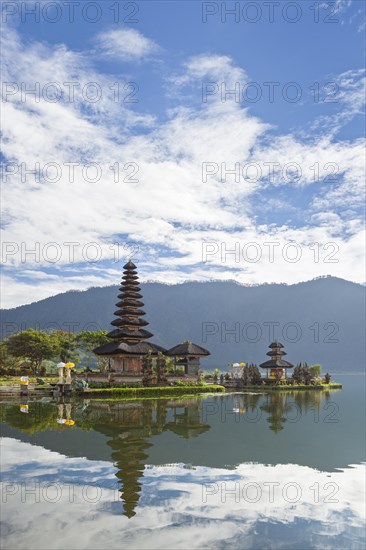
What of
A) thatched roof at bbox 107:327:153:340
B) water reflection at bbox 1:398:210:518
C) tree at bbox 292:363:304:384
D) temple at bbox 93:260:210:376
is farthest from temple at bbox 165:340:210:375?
water reflection at bbox 1:398:210:518

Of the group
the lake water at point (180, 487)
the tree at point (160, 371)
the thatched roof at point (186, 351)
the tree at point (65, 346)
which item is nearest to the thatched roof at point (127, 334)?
the thatched roof at point (186, 351)

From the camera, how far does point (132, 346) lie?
4975cm

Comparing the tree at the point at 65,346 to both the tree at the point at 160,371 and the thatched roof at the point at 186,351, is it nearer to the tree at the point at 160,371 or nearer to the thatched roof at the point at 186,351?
the thatched roof at the point at 186,351

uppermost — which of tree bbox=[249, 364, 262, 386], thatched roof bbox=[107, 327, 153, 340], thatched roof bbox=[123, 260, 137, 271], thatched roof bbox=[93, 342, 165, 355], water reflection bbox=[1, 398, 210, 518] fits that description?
thatched roof bbox=[123, 260, 137, 271]

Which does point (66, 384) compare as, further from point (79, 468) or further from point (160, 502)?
point (160, 502)

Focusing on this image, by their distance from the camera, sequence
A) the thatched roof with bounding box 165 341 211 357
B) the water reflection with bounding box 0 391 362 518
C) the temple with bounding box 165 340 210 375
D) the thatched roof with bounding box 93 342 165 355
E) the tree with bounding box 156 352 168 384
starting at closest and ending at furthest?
the water reflection with bounding box 0 391 362 518
the tree with bounding box 156 352 168 384
the thatched roof with bounding box 93 342 165 355
the thatched roof with bounding box 165 341 211 357
the temple with bounding box 165 340 210 375

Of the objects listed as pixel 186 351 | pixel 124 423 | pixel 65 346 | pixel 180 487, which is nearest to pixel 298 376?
pixel 186 351

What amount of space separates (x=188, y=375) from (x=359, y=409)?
21725mm

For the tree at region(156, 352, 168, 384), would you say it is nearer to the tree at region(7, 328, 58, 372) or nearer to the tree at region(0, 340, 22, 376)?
the tree at region(7, 328, 58, 372)

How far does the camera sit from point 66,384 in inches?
1513

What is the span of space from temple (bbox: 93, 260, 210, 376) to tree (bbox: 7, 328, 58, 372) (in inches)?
475

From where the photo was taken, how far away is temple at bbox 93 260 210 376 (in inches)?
1901

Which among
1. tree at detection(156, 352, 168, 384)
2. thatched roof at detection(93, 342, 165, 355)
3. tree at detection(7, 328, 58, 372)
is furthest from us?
tree at detection(7, 328, 58, 372)

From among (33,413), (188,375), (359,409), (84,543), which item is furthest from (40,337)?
(84,543)
